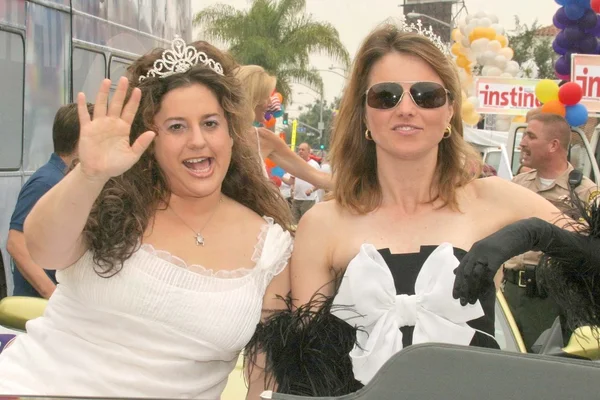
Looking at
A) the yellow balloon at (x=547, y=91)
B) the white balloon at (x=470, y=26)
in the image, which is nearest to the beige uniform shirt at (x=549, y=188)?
the yellow balloon at (x=547, y=91)

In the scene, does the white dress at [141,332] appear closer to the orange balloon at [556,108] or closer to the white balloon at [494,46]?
the orange balloon at [556,108]

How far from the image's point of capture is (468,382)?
1376 mm

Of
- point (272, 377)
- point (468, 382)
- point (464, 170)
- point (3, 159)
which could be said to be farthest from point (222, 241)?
point (3, 159)

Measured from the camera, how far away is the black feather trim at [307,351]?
6.51 feet

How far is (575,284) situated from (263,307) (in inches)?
38.4

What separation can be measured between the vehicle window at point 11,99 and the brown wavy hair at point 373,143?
13.0 ft

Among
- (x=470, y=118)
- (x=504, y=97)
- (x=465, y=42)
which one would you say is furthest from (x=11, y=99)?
(x=465, y=42)

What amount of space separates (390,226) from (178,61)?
33.8 inches

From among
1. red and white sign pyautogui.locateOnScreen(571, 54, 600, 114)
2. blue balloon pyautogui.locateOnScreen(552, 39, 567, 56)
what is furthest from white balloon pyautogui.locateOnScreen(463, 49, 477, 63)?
red and white sign pyautogui.locateOnScreen(571, 54, 600, 114)

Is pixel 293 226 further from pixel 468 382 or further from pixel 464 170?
pixel 468 382

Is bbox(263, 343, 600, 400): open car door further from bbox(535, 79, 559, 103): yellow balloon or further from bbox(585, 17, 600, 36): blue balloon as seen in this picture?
bbox(585, 17, 600, 36): blue balloon

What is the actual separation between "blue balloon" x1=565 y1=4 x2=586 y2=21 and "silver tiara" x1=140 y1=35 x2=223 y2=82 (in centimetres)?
729

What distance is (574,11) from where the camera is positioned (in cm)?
888

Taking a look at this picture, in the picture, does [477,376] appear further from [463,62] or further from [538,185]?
[463,62]
